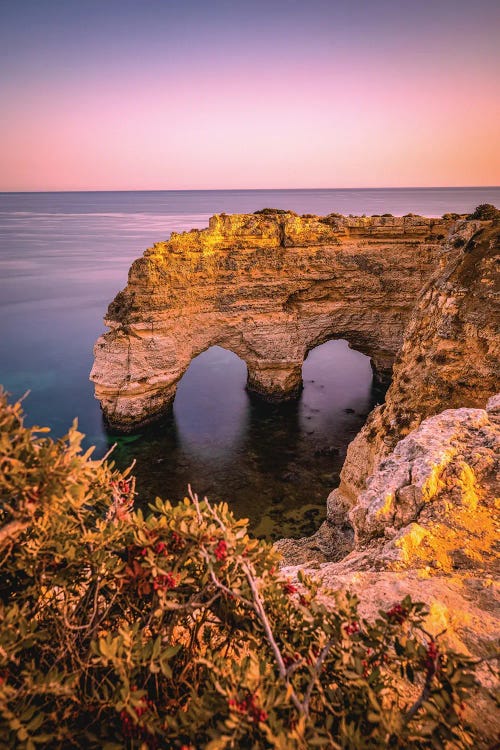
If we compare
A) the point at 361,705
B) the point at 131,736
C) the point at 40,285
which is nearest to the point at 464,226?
the point at 361,705

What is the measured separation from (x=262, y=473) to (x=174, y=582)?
617 inches

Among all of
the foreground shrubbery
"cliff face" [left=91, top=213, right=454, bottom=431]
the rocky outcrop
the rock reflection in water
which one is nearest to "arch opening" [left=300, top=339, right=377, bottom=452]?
the rock reflection in water

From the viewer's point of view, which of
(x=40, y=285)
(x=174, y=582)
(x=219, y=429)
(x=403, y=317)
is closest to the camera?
(x=174, y=582)

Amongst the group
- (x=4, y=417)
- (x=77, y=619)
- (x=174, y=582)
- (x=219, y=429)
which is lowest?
(x=219, y=429)

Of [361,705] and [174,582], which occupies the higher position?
[174,582]

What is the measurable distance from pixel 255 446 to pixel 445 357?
38.8 feet

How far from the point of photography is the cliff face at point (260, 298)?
64.7 ft

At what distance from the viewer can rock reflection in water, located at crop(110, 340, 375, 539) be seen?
53.0 ft

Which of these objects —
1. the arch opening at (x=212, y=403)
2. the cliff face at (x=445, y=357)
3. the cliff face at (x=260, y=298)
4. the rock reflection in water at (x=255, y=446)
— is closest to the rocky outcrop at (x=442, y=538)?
the cliff face at (x=445, y=357)

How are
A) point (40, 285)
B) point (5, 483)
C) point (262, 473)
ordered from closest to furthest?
point (5, 483) → point (262, 473) → point (40, 285)

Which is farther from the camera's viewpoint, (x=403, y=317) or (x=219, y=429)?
(x=403, y=317)

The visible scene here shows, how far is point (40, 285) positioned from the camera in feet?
140

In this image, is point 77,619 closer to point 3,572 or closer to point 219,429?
point 3,572

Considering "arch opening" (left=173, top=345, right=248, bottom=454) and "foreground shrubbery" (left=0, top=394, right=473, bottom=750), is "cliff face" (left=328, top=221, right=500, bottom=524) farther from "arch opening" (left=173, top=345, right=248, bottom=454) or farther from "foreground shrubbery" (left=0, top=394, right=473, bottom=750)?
"arch opening" (left=173, top=345, right=248, bottom=454)
